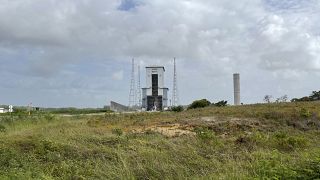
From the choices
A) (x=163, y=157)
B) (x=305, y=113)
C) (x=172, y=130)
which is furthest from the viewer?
(x=305, y=113)

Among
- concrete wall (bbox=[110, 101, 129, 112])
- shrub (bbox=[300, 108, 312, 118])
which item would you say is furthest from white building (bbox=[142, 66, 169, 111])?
shrub (bbox=[300, 108, 312, 118])

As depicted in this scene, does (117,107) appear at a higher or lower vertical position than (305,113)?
higher

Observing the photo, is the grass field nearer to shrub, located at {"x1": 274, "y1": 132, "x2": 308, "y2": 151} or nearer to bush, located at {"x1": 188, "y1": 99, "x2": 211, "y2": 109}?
shrub, located at {"x1": 274, "y1": 132, "x2": 308, "y2": 151}

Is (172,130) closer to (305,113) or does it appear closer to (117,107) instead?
(305,113)

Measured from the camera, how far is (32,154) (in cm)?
1299

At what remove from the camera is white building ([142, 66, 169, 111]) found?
55094mm

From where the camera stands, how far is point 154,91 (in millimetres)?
55875

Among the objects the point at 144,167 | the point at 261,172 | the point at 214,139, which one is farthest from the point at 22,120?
the point at 261,172

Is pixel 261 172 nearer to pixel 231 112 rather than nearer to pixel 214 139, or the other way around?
pixel 214 139

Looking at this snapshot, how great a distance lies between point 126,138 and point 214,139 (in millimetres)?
2817

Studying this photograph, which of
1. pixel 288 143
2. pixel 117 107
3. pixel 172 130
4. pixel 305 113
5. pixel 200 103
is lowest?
pixel 288 143

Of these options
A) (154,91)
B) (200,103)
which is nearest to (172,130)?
(200,103)

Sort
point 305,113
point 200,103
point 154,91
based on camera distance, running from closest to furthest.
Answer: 1. point 305,113
2. point 200,103
3. point 154,91

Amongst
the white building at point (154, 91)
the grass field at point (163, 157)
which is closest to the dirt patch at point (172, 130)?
the grass field at point (163, 157)
